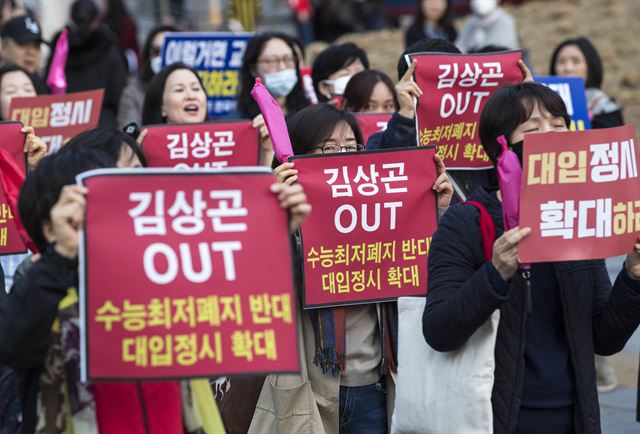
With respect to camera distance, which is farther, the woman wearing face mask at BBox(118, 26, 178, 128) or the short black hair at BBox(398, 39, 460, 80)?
the woman wearing face mask at BBox(118, 26, 178, 128)

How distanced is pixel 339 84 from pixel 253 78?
3.17 feet

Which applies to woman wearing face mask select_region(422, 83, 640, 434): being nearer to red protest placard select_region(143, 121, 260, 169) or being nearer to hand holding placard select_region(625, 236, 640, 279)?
hand holding placard select_region(625, 236, 640, 279)

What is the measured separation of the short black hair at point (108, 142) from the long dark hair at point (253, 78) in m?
3.89

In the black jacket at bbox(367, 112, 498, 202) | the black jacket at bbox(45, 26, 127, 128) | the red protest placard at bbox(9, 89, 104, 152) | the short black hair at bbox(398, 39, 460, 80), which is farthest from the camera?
the black jacket at bbox(45, 26, 127, 128)

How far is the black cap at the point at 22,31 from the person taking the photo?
8.95 m

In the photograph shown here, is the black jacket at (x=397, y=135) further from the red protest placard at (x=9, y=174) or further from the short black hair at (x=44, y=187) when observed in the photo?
the short black hair at (x=44, y=187)

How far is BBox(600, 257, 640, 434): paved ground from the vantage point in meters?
6.71

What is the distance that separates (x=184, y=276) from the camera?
339 cm

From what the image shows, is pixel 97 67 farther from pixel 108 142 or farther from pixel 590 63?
pixel 108 142

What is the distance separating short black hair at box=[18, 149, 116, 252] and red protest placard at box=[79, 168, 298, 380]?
0.18 m

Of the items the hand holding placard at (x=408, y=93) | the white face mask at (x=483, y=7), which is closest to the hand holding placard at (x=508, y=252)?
the hand holding placard at (x=408, y=93)

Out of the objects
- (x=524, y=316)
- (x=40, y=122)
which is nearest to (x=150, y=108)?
(x=40, y=122)

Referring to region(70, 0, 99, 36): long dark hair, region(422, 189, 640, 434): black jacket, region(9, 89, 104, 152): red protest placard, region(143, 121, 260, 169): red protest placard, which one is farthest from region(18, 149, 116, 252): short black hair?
region(70, 0, 99, 36): long dark hair

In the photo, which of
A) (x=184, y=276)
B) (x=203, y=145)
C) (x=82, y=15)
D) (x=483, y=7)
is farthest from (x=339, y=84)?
(x=483, y=7)
